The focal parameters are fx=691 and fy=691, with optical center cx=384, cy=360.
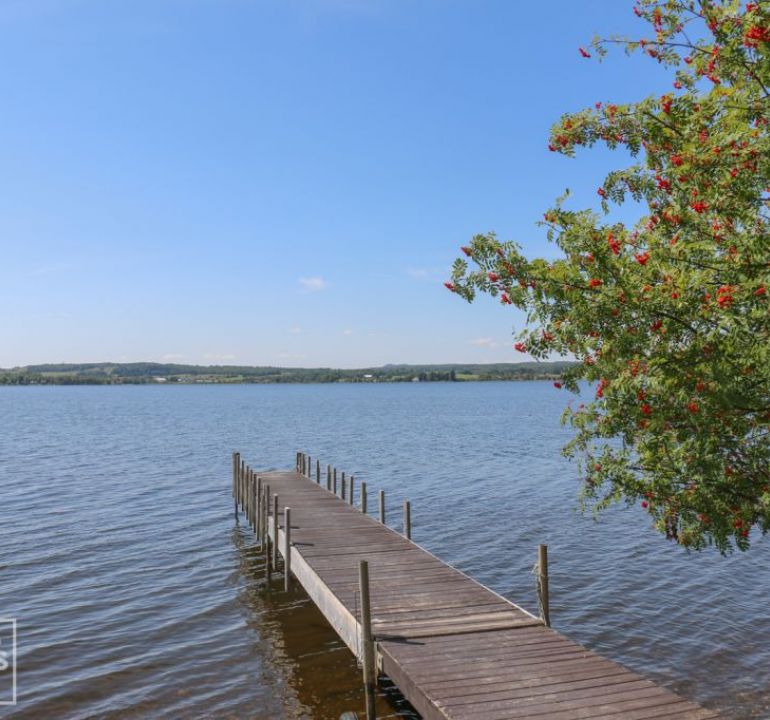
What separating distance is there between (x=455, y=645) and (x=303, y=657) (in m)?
5.13

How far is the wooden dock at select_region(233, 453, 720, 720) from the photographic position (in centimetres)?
874

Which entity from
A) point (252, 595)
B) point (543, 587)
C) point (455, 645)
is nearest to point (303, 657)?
point (252, 595)

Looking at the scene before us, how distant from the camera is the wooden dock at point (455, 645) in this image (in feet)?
28.7

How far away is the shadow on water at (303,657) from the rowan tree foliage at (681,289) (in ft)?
20.4

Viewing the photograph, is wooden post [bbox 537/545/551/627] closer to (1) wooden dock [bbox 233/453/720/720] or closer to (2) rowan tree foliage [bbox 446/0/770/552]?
(1) wooden dock [bbox 233/453/720/720]

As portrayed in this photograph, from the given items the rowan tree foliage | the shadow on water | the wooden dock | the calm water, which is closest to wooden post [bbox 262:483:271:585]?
the shadow on water

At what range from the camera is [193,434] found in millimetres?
67438

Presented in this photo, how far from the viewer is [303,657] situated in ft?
48.1

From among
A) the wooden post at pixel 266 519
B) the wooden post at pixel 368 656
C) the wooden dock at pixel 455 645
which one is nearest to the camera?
the wooden dock at pixel 455 645

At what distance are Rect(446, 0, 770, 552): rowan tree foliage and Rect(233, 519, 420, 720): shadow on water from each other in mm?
6215

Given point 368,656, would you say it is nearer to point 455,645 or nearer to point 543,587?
point 455,645

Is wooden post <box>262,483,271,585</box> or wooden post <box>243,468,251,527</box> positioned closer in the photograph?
wooden post <box>262,483,271,585</box>

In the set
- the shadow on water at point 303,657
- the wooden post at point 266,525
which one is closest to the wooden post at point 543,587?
the shadow on water at point 303,657

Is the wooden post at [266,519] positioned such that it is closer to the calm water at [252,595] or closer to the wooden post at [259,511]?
the wooden post at [259,511]
